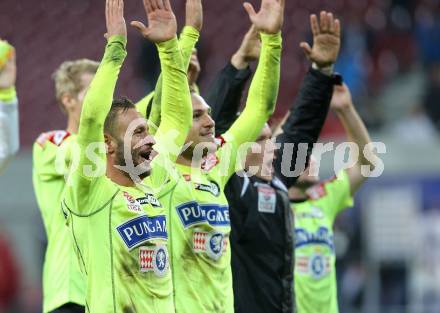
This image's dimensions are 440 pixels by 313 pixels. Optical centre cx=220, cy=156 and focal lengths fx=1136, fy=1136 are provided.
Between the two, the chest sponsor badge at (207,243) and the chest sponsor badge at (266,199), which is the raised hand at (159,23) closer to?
the chest sponsor badge at (207,243)

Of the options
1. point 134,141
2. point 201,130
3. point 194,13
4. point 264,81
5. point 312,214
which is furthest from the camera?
point 312,214

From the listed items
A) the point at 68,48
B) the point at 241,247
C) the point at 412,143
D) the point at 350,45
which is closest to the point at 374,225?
the point at 412,143

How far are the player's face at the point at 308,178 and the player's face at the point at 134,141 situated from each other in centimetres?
257

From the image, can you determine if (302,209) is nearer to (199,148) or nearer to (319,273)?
(319,273)

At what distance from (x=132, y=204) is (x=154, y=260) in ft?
0.93

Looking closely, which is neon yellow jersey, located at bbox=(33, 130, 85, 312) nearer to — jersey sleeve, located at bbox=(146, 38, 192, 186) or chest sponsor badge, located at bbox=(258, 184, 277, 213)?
jersey sleeve, located at bbox=(146, 38, 192, 186)

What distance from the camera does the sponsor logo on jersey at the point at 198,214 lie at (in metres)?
5.91

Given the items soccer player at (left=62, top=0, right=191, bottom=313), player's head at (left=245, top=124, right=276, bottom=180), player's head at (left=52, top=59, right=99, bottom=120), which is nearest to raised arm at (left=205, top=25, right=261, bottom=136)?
player's head at (left=245, top=124, right=276, bottom=180)

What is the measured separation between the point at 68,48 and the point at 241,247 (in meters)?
7.73

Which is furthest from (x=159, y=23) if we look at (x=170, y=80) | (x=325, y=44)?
(x=325, y=44)

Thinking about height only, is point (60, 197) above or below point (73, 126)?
below

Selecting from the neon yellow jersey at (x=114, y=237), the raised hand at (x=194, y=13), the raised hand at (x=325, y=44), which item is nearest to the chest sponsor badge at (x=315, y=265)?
the raised hand at (x=325, y=44)

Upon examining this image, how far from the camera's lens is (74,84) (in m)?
7.01

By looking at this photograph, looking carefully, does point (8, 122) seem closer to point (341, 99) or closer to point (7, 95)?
point (7, 95)
